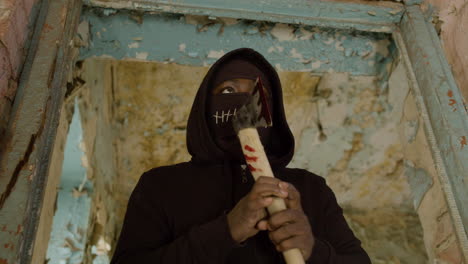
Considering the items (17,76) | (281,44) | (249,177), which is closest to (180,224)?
(249,177)

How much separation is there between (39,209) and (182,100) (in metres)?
1.77

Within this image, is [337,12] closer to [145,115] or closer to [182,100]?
[182,100]

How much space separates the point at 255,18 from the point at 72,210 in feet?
4.85

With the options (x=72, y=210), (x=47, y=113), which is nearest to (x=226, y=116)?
(x=47, y=113)

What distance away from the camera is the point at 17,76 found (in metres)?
1.22

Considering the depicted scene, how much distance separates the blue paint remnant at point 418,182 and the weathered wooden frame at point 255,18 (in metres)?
0.13

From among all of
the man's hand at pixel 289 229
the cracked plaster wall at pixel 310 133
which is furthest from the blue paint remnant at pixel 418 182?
the cracked plaster wall at pixel 310 133

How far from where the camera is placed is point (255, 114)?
1.13 metres

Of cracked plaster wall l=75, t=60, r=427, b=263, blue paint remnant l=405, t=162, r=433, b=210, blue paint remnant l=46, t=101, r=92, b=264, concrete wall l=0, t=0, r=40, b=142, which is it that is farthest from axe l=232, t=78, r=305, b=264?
cracked plaster wall l=75, t=60, r=427, b=263

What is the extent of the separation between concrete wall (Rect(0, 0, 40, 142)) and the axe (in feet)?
2.01

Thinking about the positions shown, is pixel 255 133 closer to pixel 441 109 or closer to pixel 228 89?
pixel 228 89

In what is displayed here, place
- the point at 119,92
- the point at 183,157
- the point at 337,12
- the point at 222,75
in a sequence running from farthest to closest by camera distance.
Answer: the point at 183,157, the point at 119,92, the point at 337,12, the point at 222,75

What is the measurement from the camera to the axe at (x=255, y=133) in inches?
41.9

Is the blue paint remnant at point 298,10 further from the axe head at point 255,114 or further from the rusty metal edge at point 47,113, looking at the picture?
the axe head at point 255,114
